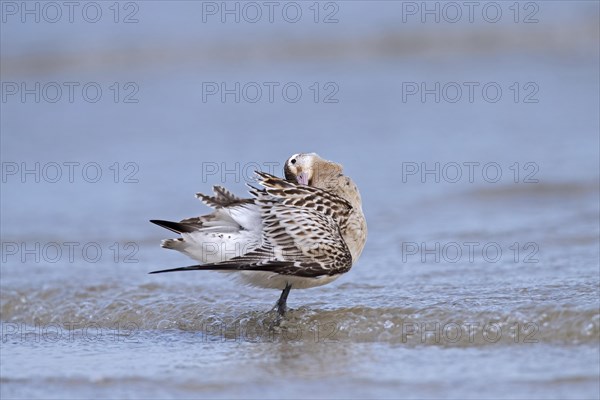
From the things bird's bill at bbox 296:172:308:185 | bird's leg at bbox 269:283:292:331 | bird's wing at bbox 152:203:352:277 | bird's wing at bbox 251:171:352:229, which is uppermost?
bird's bill at bbox 296:172:308:185

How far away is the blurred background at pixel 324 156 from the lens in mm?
6387

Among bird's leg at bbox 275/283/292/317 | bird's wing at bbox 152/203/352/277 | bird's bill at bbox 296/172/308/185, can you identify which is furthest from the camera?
bird's bill at bbox 296/172/308/185

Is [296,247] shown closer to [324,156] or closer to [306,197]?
[306,197]

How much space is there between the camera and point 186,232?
6949 mm

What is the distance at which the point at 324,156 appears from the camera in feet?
43.5

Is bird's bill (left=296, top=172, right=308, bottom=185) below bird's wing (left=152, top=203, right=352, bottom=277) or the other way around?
the other way around

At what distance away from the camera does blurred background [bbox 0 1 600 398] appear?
21.0 ft

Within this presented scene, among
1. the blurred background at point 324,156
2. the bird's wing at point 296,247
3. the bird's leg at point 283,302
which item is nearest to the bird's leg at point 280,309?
the bird's leg at point 283,302

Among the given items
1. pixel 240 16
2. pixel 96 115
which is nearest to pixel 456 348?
pixel 96 115

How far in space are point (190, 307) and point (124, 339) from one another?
0.75m

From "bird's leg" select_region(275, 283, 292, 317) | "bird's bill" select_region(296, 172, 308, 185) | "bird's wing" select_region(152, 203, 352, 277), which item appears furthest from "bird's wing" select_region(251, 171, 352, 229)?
"bird's leg" select_region(275, 283, 292, 317)

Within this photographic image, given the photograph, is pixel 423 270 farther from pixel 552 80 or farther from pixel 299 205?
pixel 552 80

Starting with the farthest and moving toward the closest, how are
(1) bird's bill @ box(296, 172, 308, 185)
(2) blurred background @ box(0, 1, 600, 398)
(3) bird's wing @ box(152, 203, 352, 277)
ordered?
(1) bird's bill @ box(296, 172, 308, 185), (3) bird's wing @ box(152, 203, 352, 277), (2) blurred background @ box(0, 1, 600, 398)

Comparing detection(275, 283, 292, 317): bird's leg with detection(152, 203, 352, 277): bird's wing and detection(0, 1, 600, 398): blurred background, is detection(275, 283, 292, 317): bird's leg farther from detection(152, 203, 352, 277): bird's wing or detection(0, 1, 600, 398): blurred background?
detection(152, 203, 352, 277): bird's wing
